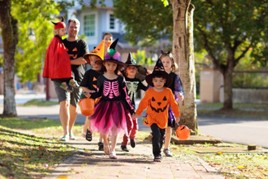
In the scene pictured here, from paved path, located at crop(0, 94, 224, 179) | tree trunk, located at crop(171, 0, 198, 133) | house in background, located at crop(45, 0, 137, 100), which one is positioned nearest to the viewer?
paved path, located at crop(0, 94, 224, 179)

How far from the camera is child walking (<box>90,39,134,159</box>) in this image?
8914mm

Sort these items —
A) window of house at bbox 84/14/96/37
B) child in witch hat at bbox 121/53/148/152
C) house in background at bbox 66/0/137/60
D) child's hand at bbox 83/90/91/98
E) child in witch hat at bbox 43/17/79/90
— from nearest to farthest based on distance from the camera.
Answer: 1. child's hand at bbox 83/90/91/98
2. child in witch hat at bbox 121/53/148/152
3. child in witch hat at bbox 43/17/79/90
4. house in background at bbox 66/0/137/60
5. window of house at bbox 84/14/96/37

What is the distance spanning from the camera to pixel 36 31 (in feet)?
98.3

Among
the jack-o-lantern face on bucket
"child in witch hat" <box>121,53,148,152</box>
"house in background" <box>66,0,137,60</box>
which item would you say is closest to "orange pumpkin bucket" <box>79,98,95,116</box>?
the jack-o-lantern face on bucket

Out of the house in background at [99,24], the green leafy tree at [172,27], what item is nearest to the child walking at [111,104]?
the green leafy tree at [172,27]

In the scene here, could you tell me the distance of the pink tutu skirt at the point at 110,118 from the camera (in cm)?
890

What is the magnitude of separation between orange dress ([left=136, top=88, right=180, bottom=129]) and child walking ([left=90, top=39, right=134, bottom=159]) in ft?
0.85

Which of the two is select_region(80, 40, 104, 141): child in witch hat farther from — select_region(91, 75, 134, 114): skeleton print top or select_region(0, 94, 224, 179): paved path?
select_region(0, 94, 224, 179): paved path

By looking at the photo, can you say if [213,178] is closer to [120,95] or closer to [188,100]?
[120,95]

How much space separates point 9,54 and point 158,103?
32.2 feet

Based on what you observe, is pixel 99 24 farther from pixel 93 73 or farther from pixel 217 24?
pixel 93 73

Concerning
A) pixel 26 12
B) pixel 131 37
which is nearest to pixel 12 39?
pixel 26 12

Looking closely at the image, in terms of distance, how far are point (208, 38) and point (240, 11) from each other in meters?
3.15

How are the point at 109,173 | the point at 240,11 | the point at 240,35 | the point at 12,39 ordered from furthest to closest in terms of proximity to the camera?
1. the point at 240,35
2. the point at 240,11
3. the point at 12,39
4. the point at 109,173
